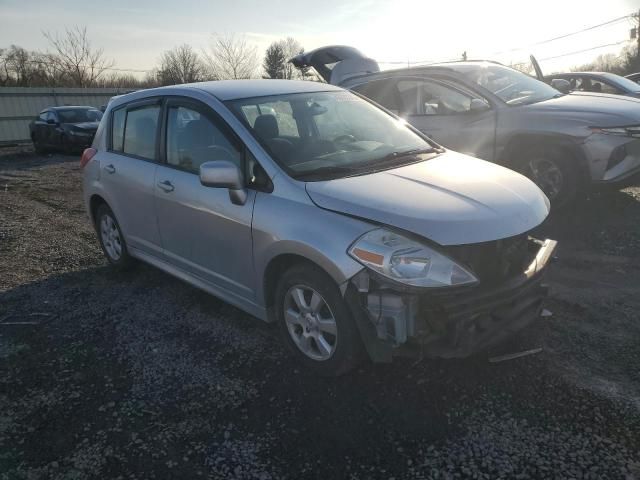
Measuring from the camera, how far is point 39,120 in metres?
17.5

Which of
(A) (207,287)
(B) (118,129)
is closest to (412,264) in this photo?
(A) (207,287)

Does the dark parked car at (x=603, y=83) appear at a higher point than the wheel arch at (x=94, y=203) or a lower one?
higher

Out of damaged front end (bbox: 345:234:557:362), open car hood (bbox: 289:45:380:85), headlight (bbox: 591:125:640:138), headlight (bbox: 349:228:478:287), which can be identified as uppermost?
open car hood (bbox: 289:45:380:85)

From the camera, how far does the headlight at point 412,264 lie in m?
2.68

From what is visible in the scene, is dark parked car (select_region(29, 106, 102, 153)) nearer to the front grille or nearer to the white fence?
the white fence

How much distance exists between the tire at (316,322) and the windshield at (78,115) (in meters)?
16.3

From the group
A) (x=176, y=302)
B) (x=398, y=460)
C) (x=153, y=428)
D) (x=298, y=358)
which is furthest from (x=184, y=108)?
(x=398, y=460)

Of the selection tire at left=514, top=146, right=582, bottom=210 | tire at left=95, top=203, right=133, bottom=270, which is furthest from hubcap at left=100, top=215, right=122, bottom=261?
tire at left=514, top=146, right=582, bottom=210

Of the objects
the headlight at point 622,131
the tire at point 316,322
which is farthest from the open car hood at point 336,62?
the tire at point 316,322

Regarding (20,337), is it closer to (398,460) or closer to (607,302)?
(398,460)

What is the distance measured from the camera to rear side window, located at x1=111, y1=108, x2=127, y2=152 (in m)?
4.99

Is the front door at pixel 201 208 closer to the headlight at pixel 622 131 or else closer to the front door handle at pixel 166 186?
the front door handle at pixel 166 186

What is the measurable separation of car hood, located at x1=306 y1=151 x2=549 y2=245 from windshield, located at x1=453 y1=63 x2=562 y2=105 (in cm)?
338

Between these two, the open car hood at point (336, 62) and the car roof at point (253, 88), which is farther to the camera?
the open car hood at point (336, 62)
